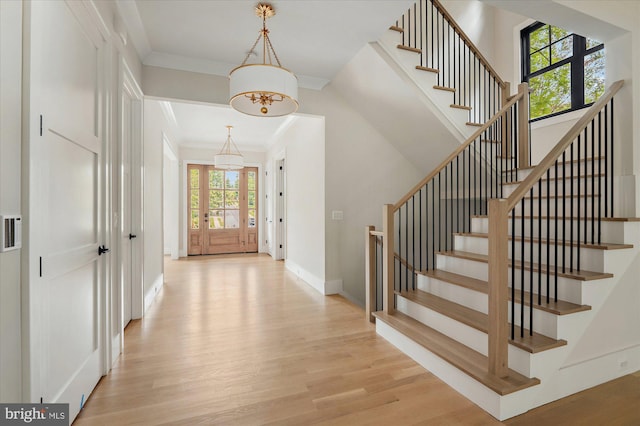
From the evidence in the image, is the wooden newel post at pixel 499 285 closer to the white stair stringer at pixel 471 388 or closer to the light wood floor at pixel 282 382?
the white stair stringer at pixel 471 388

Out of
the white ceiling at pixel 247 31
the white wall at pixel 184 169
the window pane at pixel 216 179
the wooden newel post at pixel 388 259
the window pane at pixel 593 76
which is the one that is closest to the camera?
the white ceiling at pixel 247 31

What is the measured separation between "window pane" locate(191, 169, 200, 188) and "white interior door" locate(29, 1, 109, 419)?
223 inches

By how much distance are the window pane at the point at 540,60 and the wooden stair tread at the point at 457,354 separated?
4.58 m

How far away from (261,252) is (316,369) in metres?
5.92

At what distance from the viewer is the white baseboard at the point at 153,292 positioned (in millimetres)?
3555

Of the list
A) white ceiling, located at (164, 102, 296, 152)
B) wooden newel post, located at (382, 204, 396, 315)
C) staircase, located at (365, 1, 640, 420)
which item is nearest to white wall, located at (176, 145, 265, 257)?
white ceiling, located at (164, 102, 296, 152)

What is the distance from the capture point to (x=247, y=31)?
2848mm

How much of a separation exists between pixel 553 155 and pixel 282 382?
7.61 ft

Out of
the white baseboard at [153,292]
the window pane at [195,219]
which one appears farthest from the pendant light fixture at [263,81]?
the window pane at [195,219]

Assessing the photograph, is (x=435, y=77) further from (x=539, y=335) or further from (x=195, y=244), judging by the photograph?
(x=195, y=244)

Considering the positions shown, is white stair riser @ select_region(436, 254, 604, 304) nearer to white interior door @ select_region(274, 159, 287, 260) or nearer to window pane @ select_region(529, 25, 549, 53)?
window pane @ select_region(529, 25, 549, 53)

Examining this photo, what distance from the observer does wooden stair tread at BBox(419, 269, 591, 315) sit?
1893 millimetres

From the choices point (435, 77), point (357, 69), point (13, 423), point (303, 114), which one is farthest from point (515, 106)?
point (13, 423)

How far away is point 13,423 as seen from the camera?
1166 millimetres
